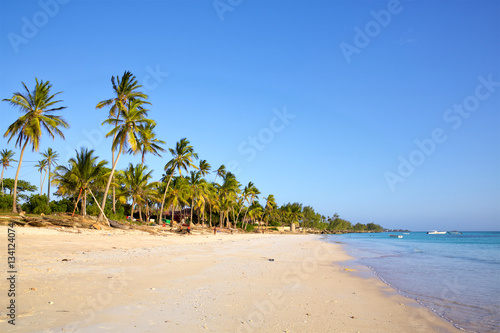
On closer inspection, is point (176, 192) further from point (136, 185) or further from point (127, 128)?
point (127, 128)

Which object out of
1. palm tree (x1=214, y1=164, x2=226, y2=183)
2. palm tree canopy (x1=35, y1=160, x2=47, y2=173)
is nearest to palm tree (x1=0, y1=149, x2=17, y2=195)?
palm tree canopy (x1=35, y1=160, x2=47, y2=173)

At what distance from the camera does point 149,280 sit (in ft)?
22.5

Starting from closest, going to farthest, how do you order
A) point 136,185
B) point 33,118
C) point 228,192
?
point 33,118
point 136,185
point 228,192

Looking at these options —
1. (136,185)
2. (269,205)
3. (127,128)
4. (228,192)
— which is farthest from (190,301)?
(269,205)

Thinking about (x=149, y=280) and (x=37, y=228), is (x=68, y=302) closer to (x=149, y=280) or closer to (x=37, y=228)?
(x=149, y=280)

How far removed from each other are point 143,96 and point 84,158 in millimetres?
7516

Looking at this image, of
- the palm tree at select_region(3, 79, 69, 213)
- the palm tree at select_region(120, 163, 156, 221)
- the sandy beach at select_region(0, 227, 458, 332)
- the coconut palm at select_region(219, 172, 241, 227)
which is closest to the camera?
the sandy beach at select_region(0, 227, 458, 332)

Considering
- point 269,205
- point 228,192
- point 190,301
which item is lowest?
point 190,301

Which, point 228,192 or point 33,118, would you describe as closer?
point 33,118

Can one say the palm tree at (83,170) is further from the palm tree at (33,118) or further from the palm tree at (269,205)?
the palm tree at (269,205)

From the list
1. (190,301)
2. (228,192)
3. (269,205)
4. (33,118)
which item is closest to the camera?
(190,301)

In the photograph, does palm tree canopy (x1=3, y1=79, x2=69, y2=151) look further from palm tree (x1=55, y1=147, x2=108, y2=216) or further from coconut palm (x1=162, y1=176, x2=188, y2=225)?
coconut palm (x1=162, y1=176, x2=188, y2=225)

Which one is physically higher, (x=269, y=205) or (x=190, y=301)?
(x=269, y=205)

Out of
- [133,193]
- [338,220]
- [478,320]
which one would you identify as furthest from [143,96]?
[338,220]
